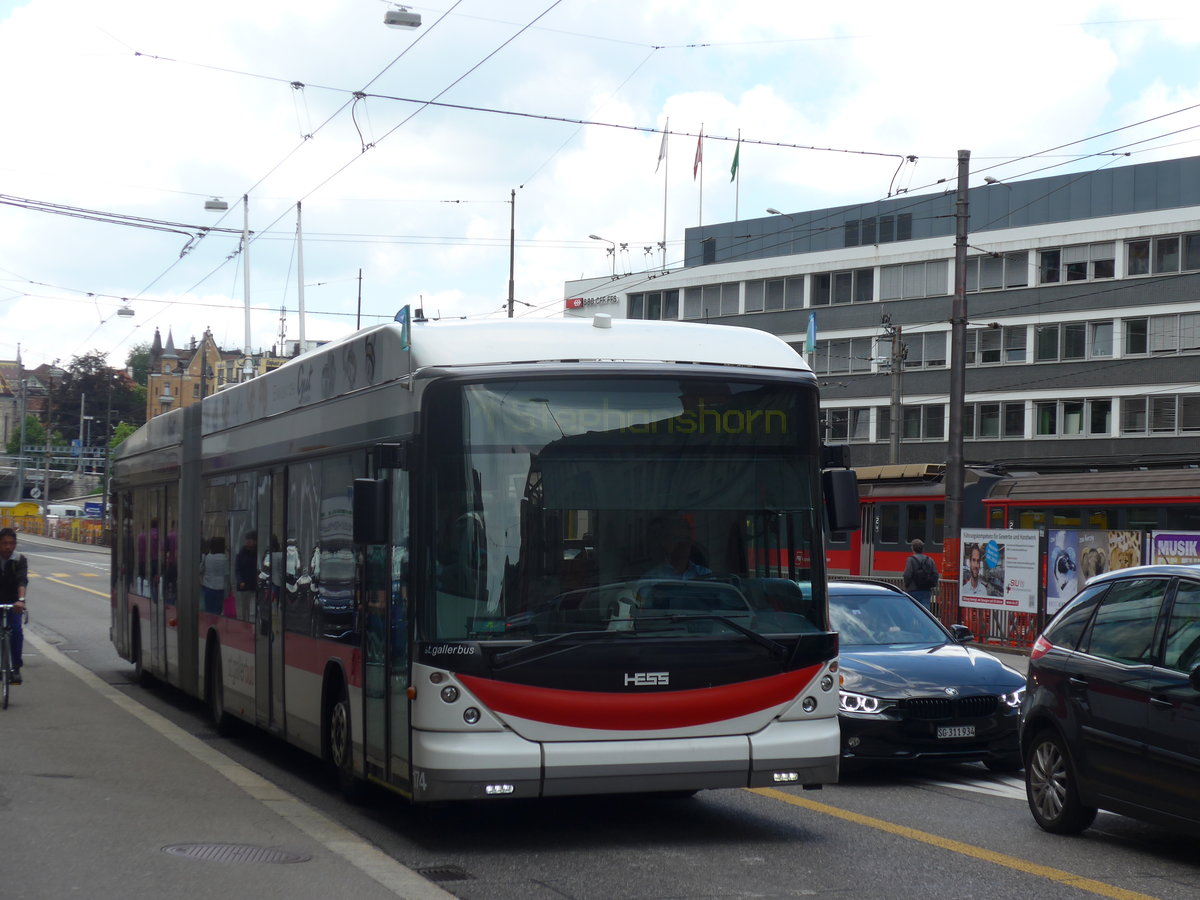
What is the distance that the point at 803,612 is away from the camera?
29.4ft

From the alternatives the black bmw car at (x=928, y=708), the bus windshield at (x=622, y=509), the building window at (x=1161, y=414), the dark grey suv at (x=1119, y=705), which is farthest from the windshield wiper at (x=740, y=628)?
the building window at (x=1161, y=414)

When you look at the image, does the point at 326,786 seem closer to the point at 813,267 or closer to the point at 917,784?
the point at 917,784

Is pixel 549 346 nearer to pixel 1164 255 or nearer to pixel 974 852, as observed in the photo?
pixel 974 852

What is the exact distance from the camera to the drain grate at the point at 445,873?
781 cm

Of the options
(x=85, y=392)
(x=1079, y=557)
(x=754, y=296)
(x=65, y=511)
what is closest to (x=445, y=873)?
(x=1079, y=557)

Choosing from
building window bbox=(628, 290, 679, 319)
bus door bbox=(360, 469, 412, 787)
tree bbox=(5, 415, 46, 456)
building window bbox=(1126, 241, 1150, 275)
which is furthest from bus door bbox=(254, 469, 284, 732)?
tree bbox=(5, 415, 46, 456)

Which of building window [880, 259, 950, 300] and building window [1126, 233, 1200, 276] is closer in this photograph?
building window [1126, 233, 1200, 276]

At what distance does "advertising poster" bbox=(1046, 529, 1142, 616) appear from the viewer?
23422 millimetres

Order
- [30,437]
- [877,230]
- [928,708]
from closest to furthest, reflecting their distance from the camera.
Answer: [928,708]
[877,230]
[30,437]

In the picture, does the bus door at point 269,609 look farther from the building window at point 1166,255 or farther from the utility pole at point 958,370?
the building window at point 1166,255

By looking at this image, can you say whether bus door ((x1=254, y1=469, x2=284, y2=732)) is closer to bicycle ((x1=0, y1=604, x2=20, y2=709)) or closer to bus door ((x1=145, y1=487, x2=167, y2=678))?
bicycle ((x1=0, y1=604, x2=20, y2=709))

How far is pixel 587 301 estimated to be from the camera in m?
79.9

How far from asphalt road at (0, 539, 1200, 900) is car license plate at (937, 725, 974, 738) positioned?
0.37 metres

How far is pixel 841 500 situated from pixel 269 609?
5.13 metres
